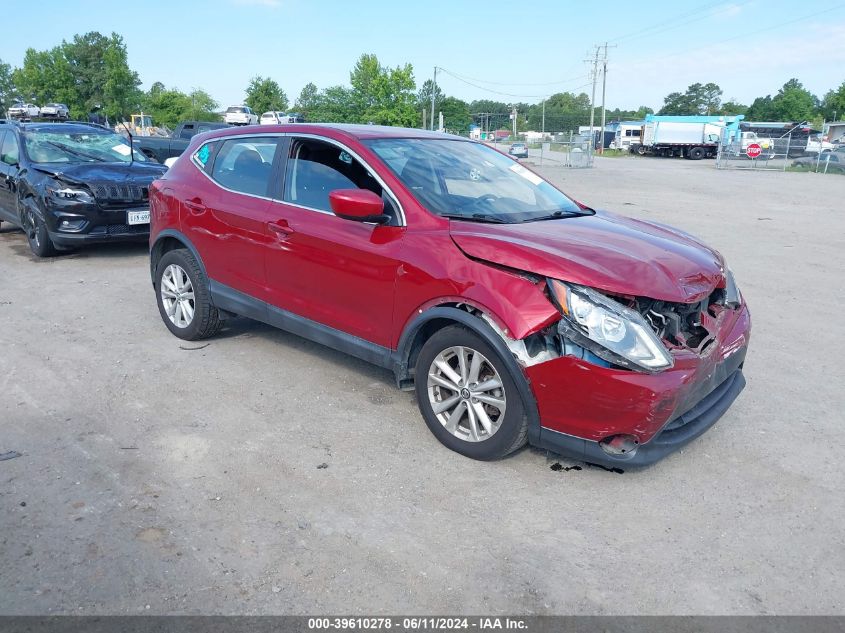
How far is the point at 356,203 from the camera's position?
381 centimetres

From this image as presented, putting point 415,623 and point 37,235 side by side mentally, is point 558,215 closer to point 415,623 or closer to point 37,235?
point 415,623

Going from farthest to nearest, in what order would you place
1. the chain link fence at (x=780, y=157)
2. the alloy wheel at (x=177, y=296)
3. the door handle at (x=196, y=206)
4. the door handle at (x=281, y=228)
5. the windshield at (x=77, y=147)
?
the chain link fence at (x=780, y=157) → the windshield at (x=77, y=147) → the alloy wheel at (x=177, y=296) → the door handle at (x=196, y=206) → the door handle at (x=281, y=228)

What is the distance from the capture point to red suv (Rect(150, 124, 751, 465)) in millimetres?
3234

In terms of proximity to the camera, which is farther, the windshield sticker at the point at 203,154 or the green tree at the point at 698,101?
the green tree at the point at 698,101

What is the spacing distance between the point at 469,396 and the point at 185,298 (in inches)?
116

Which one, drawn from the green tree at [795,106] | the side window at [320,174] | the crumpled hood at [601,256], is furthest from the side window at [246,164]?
the green tree at [795,106]

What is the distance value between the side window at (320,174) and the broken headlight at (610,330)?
1.40 m

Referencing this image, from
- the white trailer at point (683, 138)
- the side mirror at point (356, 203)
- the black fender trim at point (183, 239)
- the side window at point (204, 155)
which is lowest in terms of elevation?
the black fender trim at point (183, 239)

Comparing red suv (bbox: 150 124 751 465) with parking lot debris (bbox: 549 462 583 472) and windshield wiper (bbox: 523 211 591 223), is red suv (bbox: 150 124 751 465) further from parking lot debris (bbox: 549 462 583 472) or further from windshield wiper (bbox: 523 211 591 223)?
parking lot debris (bbox: 549 462 583 472)

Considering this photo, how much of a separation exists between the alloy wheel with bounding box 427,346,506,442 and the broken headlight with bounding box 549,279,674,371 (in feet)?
1.61

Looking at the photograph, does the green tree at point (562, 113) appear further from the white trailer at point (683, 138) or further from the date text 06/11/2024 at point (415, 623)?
the date text 06/11/2024 at point (415, 623)

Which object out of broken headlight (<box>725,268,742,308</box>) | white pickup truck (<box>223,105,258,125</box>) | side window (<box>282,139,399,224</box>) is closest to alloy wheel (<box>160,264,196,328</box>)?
side window (<box>282,139,399,224</box>)

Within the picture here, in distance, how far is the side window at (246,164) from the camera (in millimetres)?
4809

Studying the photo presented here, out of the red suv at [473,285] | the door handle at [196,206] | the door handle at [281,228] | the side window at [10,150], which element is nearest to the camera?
the red suv at [473,285]
